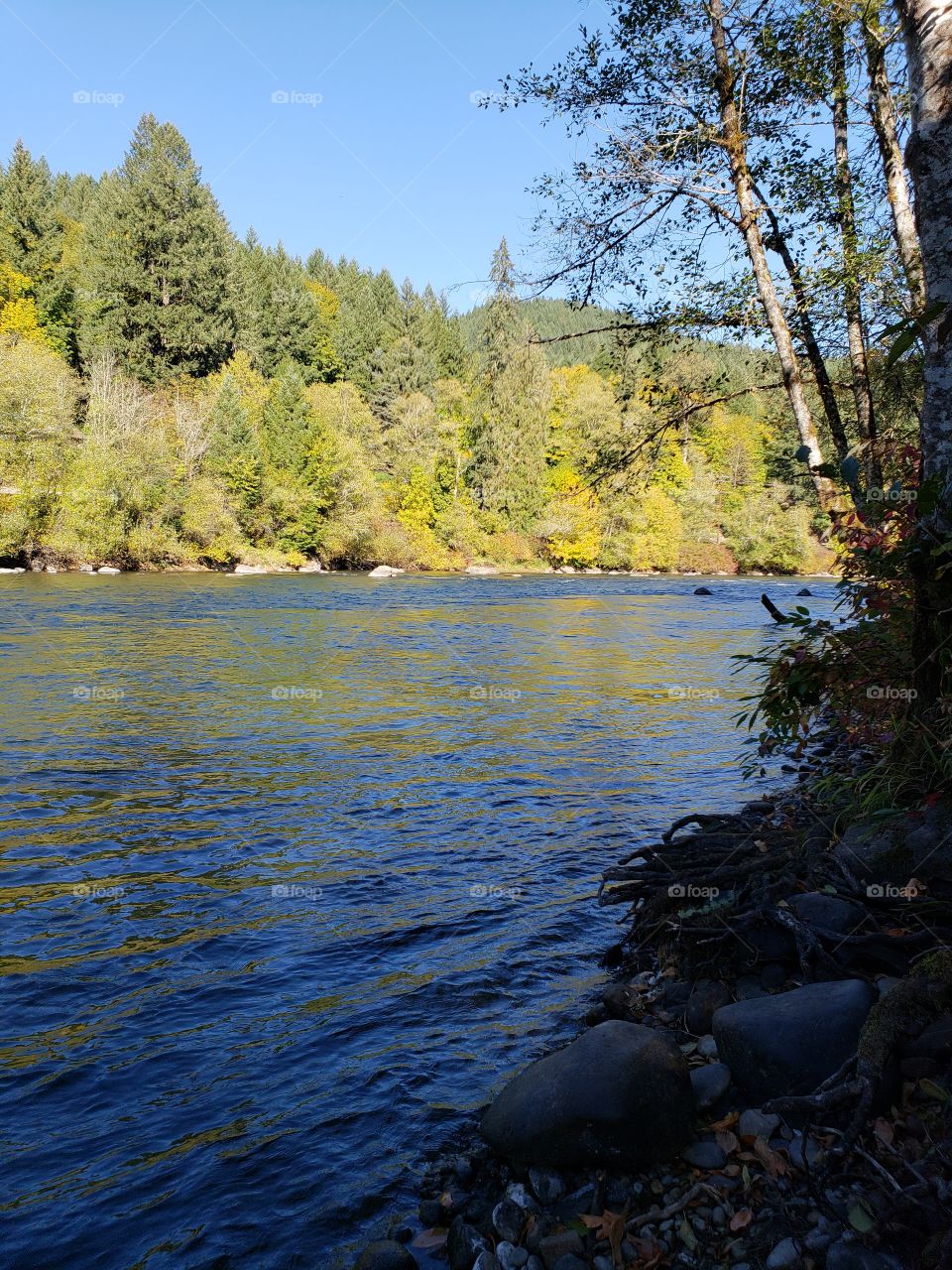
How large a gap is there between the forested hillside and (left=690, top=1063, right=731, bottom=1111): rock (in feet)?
146

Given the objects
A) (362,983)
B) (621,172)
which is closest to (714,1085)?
(362,983)

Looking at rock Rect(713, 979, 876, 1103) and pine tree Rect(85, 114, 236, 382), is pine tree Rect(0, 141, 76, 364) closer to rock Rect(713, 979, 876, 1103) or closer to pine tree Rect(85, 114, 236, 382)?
pine tree Rect(85, 114, 236, 382)

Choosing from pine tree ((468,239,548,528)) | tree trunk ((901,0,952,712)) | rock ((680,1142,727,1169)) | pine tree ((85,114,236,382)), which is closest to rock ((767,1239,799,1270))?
rock ((680,1142,727,1169))

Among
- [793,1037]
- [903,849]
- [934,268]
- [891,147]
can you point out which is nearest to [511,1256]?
[793,1037]

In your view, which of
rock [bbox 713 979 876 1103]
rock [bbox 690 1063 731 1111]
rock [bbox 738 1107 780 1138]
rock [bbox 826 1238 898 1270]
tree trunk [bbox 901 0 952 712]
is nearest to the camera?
rock [bbox 826 1238 898 1270]

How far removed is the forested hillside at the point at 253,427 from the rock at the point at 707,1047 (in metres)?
44.3

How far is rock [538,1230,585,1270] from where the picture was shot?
3.33m

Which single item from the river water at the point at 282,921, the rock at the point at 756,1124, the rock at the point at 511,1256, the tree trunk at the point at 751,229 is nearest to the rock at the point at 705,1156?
the rock at the point at 756,1124

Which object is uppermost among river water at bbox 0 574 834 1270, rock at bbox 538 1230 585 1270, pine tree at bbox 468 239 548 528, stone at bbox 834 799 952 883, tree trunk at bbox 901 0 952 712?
pine tree at bbox 468 239 548 528

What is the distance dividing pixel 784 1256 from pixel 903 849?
8.61 ft

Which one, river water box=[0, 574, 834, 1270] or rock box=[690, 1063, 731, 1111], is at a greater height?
rock box=[690, 1063, 731, 1111]

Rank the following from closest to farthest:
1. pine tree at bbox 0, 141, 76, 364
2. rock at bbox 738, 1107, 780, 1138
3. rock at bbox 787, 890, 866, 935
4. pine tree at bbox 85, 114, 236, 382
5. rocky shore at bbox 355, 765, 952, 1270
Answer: rocky shore at bbox 355, 765, 952, 1270
rock at bbox 738, 1107, 780, 1138
rock at bbox 787, 890, 866, 935
pine tree at bbox 85, 114, 236, 382
pine tree at bbox 0, 141, 76, 364

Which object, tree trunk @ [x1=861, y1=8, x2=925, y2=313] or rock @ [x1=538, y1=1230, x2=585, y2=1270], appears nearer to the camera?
rock @ [x1=538, y1=1230, x2=585, y2=1270]

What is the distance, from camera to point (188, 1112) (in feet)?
15.0
